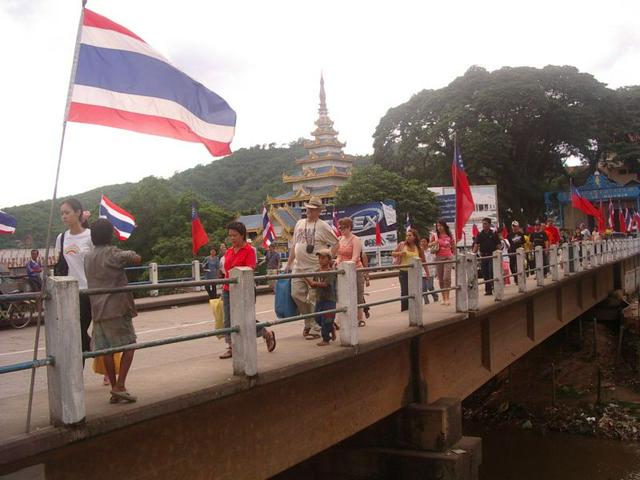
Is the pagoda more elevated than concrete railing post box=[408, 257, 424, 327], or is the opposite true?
the pagoda

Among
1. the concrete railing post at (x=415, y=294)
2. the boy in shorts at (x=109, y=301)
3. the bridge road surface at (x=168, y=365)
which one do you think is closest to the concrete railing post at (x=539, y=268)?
the bridge road surface at (x=168, y=365)

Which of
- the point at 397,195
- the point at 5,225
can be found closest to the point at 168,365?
the point at 5,225

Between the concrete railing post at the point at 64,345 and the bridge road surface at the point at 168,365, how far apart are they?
0.22m

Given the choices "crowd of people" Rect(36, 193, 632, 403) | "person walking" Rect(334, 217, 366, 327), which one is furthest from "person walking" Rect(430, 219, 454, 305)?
"person walking" Rect(334, 217, 366, 327)

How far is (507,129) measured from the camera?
52594 millimetres

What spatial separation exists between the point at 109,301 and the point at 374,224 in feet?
95.7

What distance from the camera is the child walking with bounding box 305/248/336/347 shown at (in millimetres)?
6527

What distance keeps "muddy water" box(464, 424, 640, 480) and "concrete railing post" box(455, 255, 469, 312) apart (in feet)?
21.6

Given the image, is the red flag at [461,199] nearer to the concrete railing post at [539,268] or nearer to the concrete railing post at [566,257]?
the concrete railing post at [539,268]

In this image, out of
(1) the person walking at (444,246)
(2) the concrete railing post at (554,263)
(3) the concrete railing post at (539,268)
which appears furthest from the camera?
(2) the concrete railing post at (554,263)

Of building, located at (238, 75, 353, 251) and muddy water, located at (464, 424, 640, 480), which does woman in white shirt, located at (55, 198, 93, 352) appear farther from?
building, located at (238, 75, 353, 251)

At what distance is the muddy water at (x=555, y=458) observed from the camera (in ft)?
45.3

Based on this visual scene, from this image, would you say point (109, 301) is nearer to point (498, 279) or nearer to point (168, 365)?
point (168, 365)

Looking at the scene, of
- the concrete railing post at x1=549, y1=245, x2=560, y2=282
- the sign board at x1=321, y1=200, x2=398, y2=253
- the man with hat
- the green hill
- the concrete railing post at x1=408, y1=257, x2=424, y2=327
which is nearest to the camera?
the man with hat
